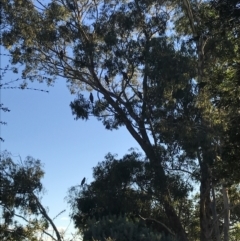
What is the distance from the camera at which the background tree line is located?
64.4ft

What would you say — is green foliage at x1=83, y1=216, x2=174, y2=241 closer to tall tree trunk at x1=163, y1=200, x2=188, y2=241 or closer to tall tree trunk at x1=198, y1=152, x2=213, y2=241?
tall tree trunk at x1=198, y1=152, x2=213, y2=241

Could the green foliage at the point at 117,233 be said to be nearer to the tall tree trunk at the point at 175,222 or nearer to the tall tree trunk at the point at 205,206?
the tall tree trunk at the point at 205,206

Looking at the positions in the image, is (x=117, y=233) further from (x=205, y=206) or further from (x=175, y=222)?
(x=205, y=206)

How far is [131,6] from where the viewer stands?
2231 cm

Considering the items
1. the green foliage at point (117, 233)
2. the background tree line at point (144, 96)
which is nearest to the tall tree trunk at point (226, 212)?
the background tree line at point (144, 96)

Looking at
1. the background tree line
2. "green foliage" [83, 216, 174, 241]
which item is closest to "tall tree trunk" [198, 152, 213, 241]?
the background tree line

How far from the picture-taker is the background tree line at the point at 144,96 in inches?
773

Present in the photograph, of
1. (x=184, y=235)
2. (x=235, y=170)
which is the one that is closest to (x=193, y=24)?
(x=184, y=235)

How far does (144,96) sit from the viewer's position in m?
21.8

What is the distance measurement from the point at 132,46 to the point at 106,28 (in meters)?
1.45

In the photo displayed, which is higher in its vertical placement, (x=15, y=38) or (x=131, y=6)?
(x=131, y=6)

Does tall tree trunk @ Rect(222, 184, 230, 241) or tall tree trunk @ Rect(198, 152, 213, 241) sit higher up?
tall tree trunk @ Rect(198, 152, 213, 241)

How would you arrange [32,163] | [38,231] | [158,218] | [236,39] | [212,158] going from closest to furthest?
[236,39], [38,231], [212,158], [32,163], [158,218]

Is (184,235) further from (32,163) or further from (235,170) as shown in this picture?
(235,170)
